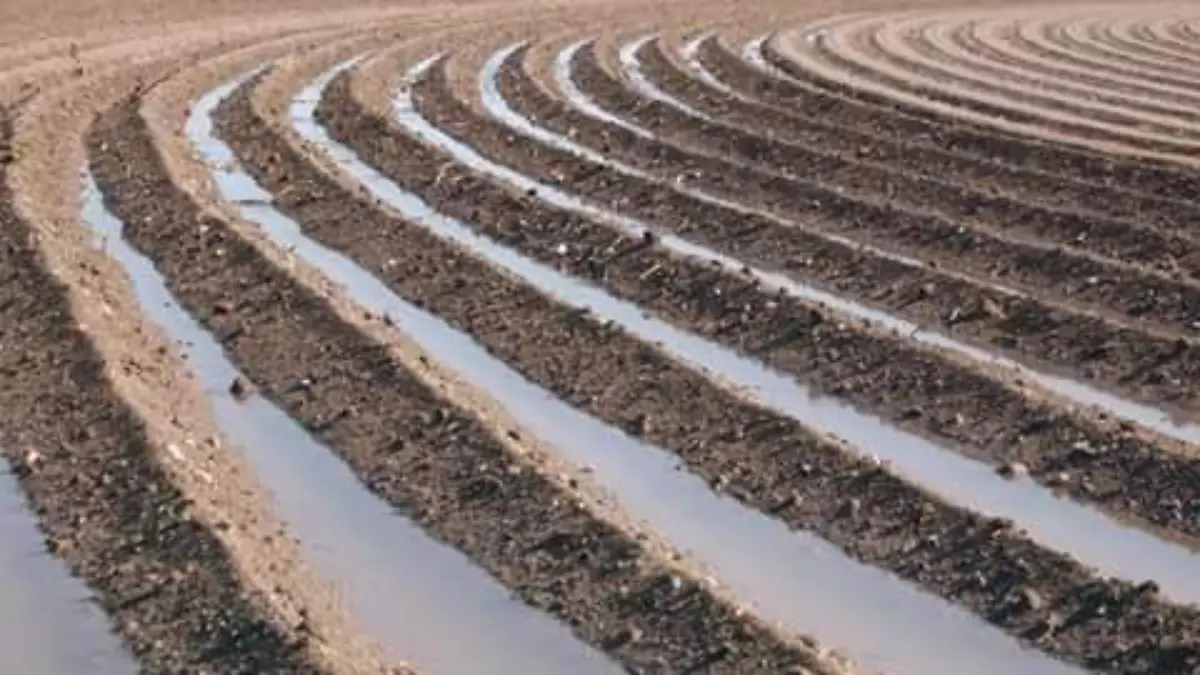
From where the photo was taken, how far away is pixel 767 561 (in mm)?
7707

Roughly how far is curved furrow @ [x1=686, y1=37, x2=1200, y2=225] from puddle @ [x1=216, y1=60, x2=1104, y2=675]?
5363 mm

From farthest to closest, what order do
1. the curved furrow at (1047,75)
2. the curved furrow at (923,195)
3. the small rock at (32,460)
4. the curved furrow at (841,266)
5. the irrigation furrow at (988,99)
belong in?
the curved furrow at (1047,75)
the irrigation furrow at (988,99)
the curved furrow at (923,195)
the curved furrow at (841,266)
the small rock at (32,460)

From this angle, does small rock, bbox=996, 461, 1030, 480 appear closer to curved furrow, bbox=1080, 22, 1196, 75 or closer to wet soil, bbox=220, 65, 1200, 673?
wet soil, bbox=220, 65, 1200, 673

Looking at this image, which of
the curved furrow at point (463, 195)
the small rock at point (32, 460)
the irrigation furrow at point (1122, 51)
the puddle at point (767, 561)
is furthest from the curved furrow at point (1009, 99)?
the small rock at point (32, 460)

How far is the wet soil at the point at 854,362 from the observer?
339 inches

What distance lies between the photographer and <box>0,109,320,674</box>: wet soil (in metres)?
6.80

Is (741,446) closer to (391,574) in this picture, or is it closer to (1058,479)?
(1058,479)

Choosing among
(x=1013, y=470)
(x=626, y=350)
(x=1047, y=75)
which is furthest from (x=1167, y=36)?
(x=1013, y=470)

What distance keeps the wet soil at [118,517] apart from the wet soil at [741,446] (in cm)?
204

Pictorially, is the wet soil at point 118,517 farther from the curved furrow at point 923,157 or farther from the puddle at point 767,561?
the curved furrow at point 923,157

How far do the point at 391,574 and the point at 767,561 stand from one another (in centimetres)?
136

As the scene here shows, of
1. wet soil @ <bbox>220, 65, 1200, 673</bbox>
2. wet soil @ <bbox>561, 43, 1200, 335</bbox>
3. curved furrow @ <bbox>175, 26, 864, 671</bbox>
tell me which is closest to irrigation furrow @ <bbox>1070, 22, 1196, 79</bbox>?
wet soil @ <bbox>561, 43, 1200, 335</bbox>

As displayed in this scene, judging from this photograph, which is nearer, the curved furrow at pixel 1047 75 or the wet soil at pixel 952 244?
the wet soil at pixel 952 244

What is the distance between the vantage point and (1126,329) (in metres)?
10.8
